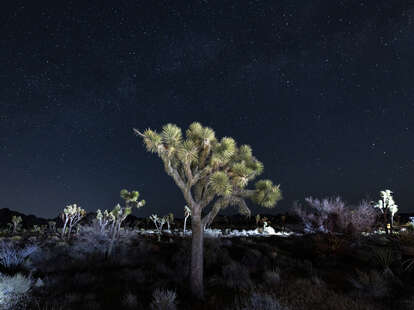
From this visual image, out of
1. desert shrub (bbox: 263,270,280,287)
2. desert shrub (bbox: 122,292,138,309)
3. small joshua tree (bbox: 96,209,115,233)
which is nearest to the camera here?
desert shrub (bbox: 122,292,138,309)

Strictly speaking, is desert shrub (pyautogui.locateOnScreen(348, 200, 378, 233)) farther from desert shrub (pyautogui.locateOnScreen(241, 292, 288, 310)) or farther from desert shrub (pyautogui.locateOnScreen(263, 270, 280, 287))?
desert shrub (pyautogui.locateOnScreen(241, 292, 288, 310))

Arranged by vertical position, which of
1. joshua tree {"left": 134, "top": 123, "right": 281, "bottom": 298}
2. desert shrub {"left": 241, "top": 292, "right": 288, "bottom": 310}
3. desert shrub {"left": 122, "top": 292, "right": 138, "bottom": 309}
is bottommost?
desert shrub {"left": 122, "top": 292, "right": 138, "bottom": 309}

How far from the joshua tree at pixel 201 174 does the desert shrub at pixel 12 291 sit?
14.9ft

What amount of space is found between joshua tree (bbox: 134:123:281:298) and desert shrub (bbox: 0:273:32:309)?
453 cm

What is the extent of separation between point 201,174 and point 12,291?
6.02m

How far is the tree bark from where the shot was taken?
7645 millimetres

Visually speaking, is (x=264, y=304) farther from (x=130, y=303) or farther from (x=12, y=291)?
(x=12, y=291)

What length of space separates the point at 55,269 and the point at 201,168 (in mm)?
7613

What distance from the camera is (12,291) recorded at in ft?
21.4

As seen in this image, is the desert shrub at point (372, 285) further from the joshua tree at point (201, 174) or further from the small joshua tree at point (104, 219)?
the small joshua tree at point (104, 219)

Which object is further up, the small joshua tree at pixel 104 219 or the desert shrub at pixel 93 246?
the small joshua tree at pixel 104 219

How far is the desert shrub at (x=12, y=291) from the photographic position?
591 cm

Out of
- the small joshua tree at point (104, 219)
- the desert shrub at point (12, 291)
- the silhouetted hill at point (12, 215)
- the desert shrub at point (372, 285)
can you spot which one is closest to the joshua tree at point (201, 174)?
the desert shrub at point (372, 285)

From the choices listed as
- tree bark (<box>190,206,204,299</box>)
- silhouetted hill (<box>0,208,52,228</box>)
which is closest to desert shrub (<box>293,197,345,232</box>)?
tree bark (<box>190,206,204,299</box>)
